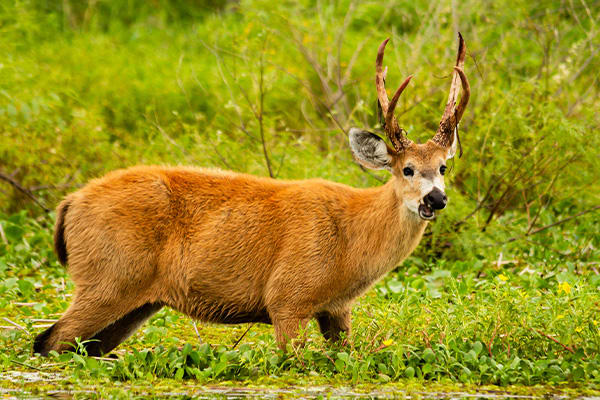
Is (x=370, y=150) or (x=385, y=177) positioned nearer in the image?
(x=370, y=150)

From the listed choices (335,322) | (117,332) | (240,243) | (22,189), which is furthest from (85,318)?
(22,189)

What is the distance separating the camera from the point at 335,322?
23.9 feet

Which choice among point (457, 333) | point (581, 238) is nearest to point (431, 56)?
point (581, 238)

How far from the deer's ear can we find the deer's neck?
10.2 inches

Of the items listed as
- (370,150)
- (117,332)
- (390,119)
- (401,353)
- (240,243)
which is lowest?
(117,332)

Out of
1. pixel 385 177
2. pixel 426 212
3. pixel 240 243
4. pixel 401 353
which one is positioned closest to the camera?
pixel 401 353

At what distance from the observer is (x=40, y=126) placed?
11.7 metres

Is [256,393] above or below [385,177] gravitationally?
below

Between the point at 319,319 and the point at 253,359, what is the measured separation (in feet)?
3.03

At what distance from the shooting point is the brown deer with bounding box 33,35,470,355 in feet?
23.1

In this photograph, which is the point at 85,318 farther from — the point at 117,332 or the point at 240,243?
the point at 240,243

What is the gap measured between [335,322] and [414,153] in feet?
4.56

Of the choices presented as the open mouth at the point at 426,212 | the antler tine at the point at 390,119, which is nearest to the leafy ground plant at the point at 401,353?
the open mouth at the point at 426,212

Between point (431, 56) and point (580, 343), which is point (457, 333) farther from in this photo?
point (431, 56)
